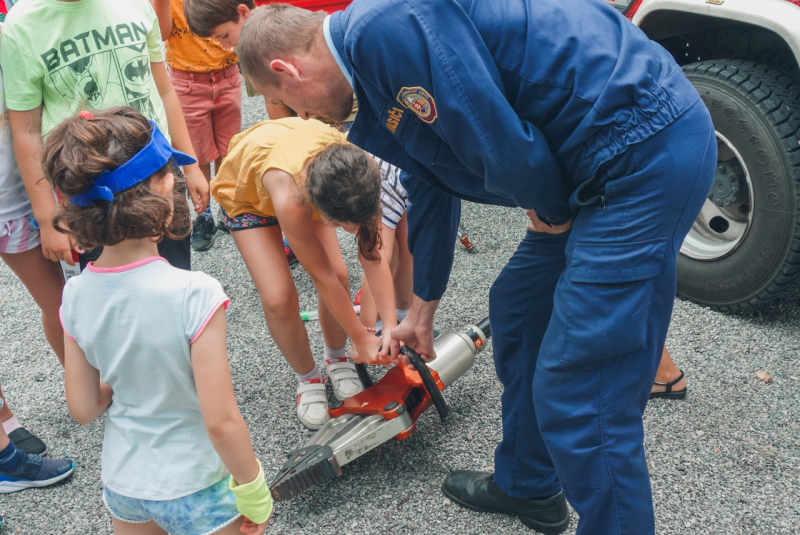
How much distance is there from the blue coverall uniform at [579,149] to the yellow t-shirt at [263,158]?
791 mm

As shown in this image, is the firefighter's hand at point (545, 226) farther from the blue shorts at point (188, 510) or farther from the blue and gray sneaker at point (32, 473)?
the blue and gray sneaker at point (32, 473)

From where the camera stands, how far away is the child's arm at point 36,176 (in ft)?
6.35

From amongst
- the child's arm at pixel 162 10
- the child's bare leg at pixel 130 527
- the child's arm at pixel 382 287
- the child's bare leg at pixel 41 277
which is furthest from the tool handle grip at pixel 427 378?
the child's arm at pixel 162 10

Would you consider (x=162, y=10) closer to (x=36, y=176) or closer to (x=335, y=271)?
(x=36, y=176)

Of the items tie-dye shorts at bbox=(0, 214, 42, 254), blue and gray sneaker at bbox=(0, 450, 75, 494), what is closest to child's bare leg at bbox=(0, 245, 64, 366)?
tie-dye shorts at bbox=(0, 214, 42, 254)

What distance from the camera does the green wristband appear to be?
1293mm

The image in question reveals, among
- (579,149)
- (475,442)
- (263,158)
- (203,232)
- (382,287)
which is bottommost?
(203,232)

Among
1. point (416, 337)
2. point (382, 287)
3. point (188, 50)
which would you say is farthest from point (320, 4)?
point (416, 337)

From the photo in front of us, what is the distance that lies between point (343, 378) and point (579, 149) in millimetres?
1633

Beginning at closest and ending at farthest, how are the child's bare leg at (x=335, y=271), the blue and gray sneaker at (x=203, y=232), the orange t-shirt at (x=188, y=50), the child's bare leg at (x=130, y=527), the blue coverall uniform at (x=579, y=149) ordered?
the blue coverall uniform at (x=579, y=149) < the child's bare leg at (x=130, y=527) < the child's bare leg at (x=335, y=271) < the orange t-shirt at (x=188, y=50) < the blue and gray sneaker at (x=203, y=232)

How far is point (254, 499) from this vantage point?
1.31 metres

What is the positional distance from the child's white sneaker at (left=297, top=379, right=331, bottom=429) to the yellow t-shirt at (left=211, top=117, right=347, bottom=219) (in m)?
0.72

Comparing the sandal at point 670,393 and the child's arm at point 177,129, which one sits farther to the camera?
the child's arm at point 177,129

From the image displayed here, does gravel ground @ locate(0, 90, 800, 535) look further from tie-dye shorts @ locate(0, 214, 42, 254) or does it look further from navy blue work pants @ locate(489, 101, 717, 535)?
tie-dye shorts @ locate(0, 214, 42, 254)
